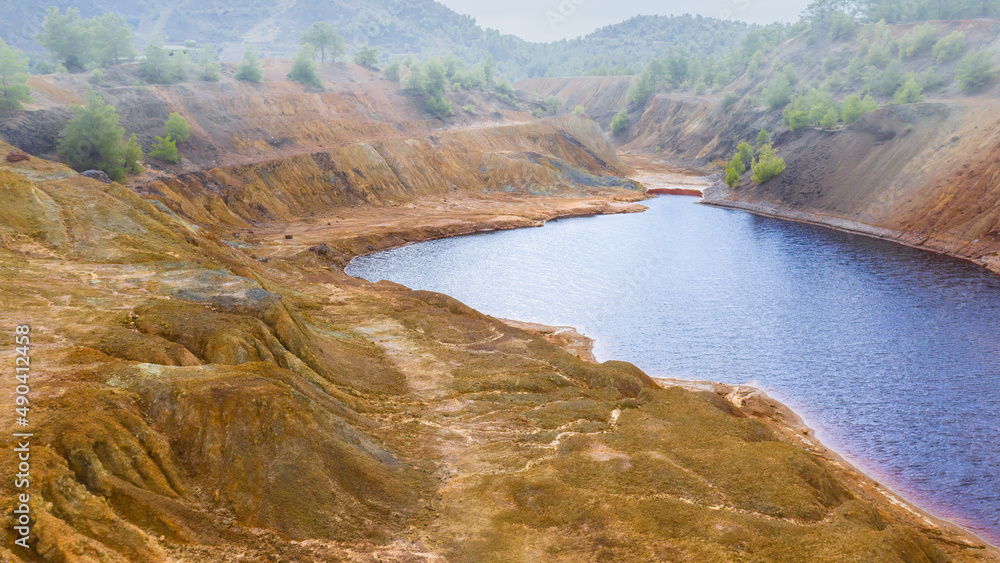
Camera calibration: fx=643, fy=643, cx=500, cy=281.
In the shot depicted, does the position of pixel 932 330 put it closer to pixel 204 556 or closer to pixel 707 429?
pixel 707 429

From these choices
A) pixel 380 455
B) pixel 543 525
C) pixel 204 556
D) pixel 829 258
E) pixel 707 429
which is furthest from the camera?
pixel 829 258

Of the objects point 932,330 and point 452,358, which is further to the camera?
point 932,330

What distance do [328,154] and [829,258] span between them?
6382 centimetres

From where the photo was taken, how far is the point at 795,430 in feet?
107

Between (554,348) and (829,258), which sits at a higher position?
(829,258)

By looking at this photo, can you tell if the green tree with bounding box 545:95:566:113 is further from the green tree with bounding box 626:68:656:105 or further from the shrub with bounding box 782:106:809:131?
the shrub with bounding box 782:106:809:131

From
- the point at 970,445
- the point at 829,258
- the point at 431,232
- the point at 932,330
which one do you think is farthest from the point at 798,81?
the point at 970,445

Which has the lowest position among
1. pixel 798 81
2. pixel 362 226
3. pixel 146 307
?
pixel 362 226

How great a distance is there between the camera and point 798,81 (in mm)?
128500

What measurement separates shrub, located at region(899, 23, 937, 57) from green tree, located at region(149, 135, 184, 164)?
372 feet

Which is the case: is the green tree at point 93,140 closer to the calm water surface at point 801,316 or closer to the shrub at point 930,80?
the calm water surface at point 801,316

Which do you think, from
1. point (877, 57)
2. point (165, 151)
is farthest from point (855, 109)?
point (165, 151)

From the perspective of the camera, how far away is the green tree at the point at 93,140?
62625mm

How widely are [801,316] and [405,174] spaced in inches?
2474
